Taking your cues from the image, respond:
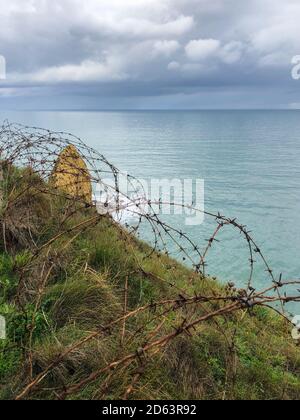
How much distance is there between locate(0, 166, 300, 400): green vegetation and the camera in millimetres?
3422

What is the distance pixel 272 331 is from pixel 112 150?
54.1m

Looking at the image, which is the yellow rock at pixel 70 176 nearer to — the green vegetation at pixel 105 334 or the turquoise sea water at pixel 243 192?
the green vegetation at pixel 105 334

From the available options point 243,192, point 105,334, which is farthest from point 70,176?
point 243,192

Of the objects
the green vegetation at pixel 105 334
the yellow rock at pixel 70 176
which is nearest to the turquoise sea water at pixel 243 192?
the yellow rock at pixel 70 176

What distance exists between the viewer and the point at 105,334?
380 centimetres

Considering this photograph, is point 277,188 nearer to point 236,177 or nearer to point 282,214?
point 236,177

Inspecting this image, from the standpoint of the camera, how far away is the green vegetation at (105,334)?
342 centimetres

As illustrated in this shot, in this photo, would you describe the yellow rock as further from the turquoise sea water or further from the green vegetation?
the turquoise sea water

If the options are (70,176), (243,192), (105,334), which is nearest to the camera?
(105,334)

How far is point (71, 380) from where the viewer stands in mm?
3414

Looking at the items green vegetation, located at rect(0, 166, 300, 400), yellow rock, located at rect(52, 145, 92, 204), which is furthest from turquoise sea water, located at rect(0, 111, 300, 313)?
green vegetation, located at rect(0, 166, 300, 400)

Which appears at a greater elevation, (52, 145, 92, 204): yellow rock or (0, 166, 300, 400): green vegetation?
(52, 145, 92, 204): yellow rock

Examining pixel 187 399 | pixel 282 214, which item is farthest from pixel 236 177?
pixel 187 399

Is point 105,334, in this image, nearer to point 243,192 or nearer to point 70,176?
A: point 70,176
